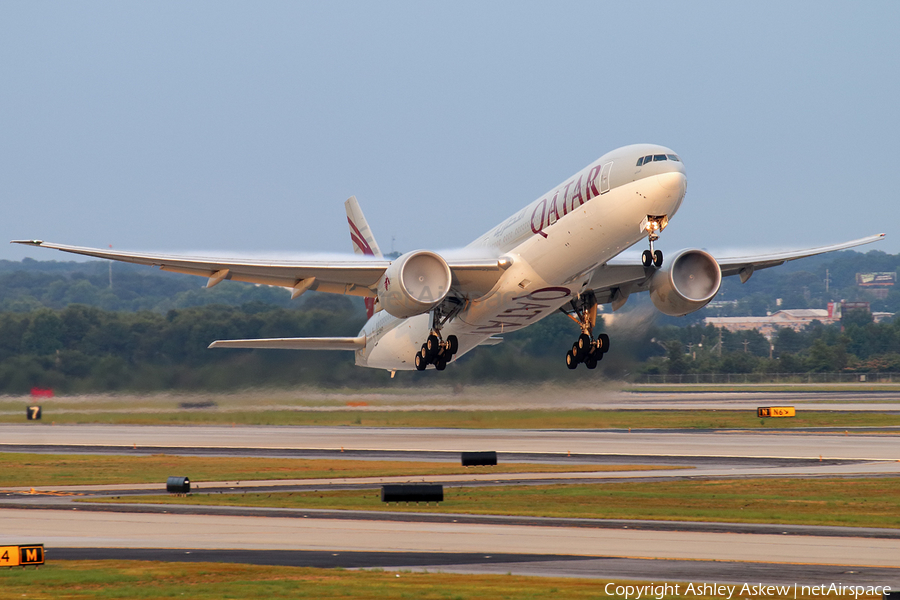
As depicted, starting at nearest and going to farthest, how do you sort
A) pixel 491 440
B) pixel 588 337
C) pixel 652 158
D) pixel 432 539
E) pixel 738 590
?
pixel 738 590, pixel 432 539, pixel 652 158, pixel 588 337, pixel 491 440

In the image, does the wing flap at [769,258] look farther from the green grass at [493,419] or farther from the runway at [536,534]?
the green grass at [493,419]

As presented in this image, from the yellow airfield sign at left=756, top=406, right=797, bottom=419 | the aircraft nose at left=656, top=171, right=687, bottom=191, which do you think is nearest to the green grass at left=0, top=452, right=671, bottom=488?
the aircraft nose at left=656, top=171, right=687, bottom=191

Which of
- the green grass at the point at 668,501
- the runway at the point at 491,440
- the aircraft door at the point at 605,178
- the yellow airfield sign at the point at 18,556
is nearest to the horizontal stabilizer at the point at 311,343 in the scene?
the runway at the point at 491,440

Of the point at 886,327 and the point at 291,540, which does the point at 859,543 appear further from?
the point at 886,327

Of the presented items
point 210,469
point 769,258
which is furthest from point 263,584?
point 769,258

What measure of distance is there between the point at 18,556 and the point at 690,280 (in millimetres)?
23832

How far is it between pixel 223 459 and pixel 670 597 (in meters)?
28.0

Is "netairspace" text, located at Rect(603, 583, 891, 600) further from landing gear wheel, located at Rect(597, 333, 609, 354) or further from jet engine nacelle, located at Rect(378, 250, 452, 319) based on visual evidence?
landing gear wheel, located at Rect(597, 333, 609, 354)

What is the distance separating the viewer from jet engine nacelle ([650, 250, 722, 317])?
117 feet

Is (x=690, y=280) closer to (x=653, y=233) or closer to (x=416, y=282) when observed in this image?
(x=653, y=233)

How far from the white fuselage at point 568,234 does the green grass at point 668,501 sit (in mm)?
6577

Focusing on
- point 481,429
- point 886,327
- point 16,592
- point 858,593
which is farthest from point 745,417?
point 886,327

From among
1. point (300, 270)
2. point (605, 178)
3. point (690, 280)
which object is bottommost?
point (690, 280)

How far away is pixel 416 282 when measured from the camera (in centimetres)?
3325
